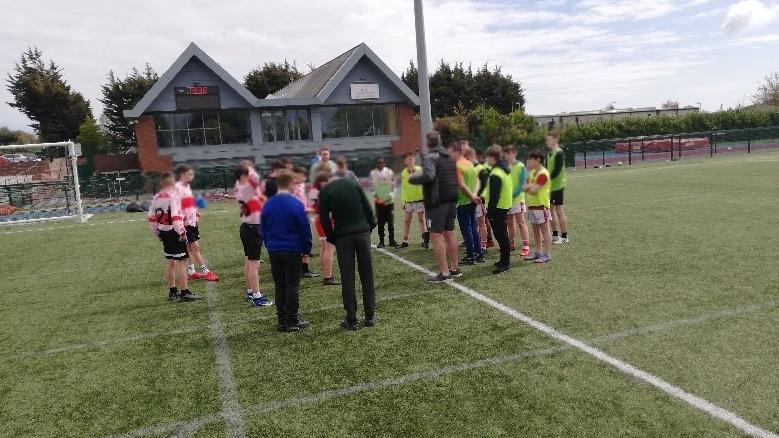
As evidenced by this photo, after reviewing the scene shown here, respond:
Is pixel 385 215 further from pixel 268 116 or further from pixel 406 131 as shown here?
pixel 406 131

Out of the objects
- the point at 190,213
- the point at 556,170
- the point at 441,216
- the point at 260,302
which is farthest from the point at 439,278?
the point at 190,213

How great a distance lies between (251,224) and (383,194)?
3.26m

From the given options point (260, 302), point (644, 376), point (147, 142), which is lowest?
point (644, 376)

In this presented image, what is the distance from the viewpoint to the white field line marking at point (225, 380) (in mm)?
3953

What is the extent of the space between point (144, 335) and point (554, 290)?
499 centimetres

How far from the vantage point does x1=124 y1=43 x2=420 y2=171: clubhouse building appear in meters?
32.3

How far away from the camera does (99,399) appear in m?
4.55

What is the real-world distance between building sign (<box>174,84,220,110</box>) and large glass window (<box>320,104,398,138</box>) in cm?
690

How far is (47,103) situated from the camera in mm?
47594

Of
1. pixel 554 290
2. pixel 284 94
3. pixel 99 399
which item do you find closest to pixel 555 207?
pixel 554 290

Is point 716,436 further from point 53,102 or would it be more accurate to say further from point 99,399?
point 53,102

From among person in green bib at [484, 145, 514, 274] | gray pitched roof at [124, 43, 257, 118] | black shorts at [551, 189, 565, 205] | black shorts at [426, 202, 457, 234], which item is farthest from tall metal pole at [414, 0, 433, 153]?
gray pitched roof at [124, 43, 257, 118]

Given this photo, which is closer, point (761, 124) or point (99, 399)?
point (99, 399)

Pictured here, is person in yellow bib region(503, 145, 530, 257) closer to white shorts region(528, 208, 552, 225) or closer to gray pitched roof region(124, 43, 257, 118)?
white shorts region(528, 208, 552, 225)
